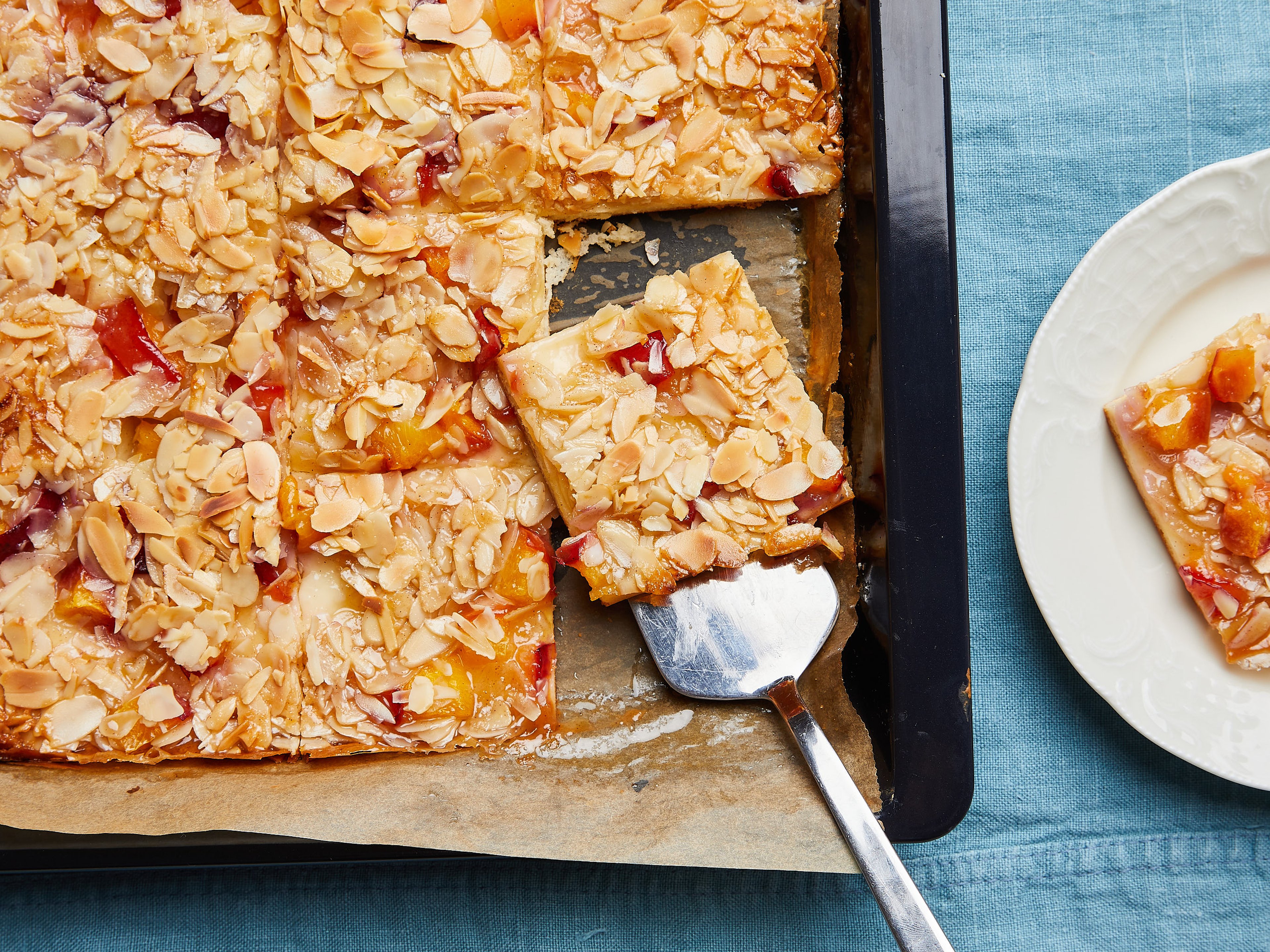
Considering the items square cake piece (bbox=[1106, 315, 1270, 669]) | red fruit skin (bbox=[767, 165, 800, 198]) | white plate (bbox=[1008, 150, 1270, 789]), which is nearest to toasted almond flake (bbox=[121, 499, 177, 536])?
red fruit skin (bbox=[767, 165, 800, 198])

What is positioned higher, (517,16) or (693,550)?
(517,16)

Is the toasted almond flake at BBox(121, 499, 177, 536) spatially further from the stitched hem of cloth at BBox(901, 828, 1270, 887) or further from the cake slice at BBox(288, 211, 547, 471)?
the stitched hem of cloth at BBox(901, 828, 1270, 887)

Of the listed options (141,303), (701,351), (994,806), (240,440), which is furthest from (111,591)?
(994,806)

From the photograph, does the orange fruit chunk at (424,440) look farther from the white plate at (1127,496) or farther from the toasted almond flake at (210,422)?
the white plate at (1127,496)

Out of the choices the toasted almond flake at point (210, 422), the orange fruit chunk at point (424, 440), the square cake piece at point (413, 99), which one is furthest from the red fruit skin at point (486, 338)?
the toasted almond flake at point (210, 422)

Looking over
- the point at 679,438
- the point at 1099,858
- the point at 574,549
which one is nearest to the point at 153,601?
the point at 574,549

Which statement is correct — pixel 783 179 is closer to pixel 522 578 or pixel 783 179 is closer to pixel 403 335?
pixel 403 335
